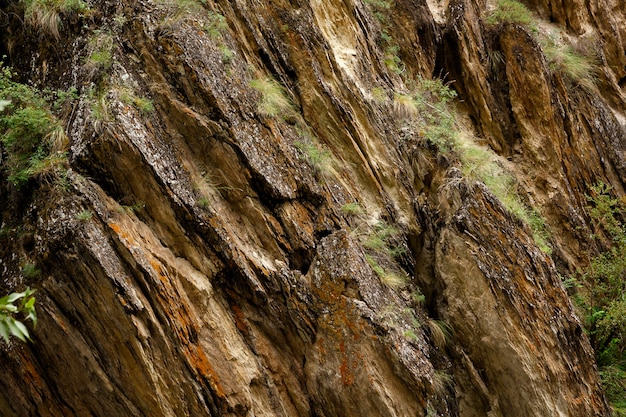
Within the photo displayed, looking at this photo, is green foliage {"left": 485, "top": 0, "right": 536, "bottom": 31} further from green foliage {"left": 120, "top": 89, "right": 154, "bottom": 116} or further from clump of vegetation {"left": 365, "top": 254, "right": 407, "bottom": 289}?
green foliage {"left": 120, "top": 89, "right": 154, "bottom": 116}

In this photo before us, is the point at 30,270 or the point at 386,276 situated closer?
the point at 30,270

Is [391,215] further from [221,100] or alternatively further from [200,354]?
[200,354]

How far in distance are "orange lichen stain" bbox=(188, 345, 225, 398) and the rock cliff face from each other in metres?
0.02

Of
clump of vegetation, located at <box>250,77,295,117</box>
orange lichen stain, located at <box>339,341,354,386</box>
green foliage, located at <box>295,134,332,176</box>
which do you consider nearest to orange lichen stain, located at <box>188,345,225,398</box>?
orange lichen stain, located at <box>339,341,354,386</box>

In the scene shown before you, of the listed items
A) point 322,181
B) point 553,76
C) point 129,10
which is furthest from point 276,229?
point 553,76

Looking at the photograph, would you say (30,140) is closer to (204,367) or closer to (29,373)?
(29,373)

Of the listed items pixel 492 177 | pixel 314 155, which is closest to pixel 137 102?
pixel 314 155

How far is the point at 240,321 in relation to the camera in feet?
22.6

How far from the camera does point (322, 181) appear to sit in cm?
819

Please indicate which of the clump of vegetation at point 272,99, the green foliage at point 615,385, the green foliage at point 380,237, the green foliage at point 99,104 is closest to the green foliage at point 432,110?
the green foliage at point 380,237

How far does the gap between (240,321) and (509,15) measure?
30.7 ft

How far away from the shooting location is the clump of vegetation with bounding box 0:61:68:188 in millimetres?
6527

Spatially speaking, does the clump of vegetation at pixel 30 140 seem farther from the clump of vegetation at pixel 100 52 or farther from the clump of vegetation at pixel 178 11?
the clump of vegetation at pixel 178 11

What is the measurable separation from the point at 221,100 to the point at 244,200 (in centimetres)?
127
